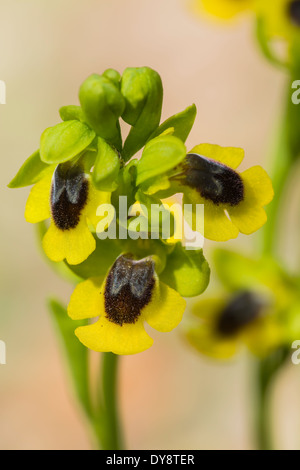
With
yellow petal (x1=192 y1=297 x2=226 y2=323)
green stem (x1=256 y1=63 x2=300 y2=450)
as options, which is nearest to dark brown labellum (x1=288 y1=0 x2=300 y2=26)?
green stem (x1=256 y1=63 x2=300 y2=450)

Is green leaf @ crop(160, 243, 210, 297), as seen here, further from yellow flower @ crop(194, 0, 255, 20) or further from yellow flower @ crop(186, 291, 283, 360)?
yellow flower @ crop(194, 0, 255, 20)

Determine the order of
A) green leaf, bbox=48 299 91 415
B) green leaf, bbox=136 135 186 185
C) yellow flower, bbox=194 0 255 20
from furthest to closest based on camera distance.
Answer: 1. yellow flower, bbox=194 0 255 20
2. green leaf, bbox=48 299 91 415
3. green leaf, bbox=136 135 186 185

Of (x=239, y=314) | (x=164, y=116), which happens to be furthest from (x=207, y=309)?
(x=164, y=116)

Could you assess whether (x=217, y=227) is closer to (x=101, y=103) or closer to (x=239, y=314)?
(x=101, y=103)

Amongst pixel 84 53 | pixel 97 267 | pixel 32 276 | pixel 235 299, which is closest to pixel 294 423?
pixel 235 299

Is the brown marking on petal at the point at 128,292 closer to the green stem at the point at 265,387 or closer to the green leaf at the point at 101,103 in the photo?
Result: the green leaf at the point at 101,103
